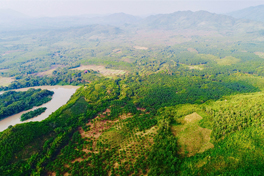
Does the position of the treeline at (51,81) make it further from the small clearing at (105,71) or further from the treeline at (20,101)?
the treeline at (20,101)

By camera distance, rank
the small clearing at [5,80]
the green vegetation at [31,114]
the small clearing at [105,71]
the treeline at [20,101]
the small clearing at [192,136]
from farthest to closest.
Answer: the small clearing at [105,71]
the small clearing at [5,80]
the treeline at [20,101]
the green vegetation at [31,114]
the small clearing at [192,136]

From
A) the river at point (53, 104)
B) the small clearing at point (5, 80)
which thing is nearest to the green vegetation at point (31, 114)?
the river at point (53, 104)

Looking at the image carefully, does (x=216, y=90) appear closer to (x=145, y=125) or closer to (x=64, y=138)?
(x=145, y=125)

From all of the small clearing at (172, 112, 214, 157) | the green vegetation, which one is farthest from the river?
the small clearing at (172, 112, 214, 157)

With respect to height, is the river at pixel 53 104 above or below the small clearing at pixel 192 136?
below

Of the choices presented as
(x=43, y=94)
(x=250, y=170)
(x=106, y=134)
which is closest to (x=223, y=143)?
(x=250, y=170)

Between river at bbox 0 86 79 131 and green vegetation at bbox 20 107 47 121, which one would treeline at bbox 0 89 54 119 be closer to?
river at bbox 0 86 79 131

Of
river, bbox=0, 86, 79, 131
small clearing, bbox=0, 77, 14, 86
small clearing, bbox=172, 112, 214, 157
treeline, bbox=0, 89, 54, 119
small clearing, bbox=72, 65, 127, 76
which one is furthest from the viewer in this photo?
small clearing, bbox=72, 65, 127, 76
